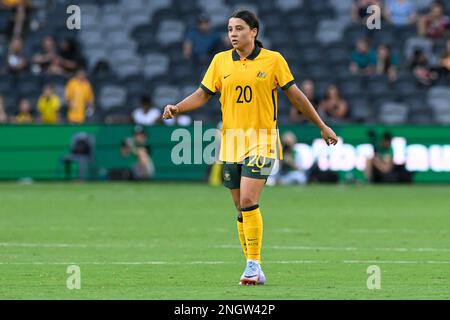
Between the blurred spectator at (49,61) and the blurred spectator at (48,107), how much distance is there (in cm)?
200

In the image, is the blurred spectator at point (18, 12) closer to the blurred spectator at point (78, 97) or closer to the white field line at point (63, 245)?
the blurred spectator at point (78, 97)

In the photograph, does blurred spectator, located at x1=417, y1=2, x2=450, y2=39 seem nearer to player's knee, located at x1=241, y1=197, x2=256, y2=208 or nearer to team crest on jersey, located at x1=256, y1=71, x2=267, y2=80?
team crest on jersey, located at x1=256, y1=71, x2=267, y2=80

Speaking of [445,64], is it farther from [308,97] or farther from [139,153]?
[139,153]

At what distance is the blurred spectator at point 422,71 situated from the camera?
103 feet

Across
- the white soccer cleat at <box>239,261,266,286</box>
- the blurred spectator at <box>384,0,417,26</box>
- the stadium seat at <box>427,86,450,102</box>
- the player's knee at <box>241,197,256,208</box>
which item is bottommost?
the white soccer cleat at <box>239,261,266,286</box>

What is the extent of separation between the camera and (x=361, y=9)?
32.6 m

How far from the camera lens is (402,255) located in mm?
14312

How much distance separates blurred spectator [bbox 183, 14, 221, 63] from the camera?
3200 centimetres

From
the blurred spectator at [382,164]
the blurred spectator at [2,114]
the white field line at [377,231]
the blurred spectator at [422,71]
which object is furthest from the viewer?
the blurred spectator at [422,71]

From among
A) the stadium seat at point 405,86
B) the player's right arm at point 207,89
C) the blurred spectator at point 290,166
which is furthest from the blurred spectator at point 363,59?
the player's right arm at point 207,89

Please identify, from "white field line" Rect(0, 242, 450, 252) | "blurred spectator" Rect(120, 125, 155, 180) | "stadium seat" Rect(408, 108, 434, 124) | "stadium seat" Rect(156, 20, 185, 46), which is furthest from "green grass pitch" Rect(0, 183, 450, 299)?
"stadium seat" Rect(156, 20, 185, 46)

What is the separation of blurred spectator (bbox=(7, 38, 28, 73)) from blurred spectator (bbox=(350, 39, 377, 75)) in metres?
8.51

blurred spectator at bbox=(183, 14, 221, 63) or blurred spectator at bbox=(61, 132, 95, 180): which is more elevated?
blurred spectator at bbox=(183, 14, 221, 63)

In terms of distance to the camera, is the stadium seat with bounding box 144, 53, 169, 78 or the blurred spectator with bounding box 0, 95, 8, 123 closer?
the blurred spectator with bounding box 0, 95, 8, 123
